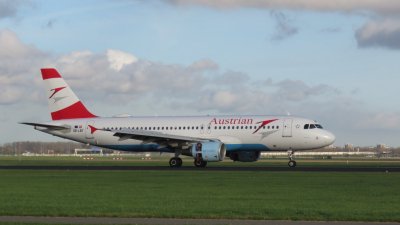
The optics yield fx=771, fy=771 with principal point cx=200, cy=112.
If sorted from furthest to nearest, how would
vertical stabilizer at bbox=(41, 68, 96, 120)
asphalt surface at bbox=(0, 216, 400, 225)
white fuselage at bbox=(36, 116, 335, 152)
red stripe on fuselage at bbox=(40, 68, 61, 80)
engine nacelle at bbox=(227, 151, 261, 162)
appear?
1. red stripe on fuselage at bbox=(40, 68, 61, 80)
2. vertical stabilizer at bbox=(41, 68, 96, 120)
3. engine nacelle at bbox=(227, 151, 261, 162)
4. white fuselage at bbox=(36, 116, 335, 152)
5. asphalt surface at bbox=(0, 216, 400, 225)

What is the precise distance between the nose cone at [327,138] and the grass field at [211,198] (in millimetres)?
22486

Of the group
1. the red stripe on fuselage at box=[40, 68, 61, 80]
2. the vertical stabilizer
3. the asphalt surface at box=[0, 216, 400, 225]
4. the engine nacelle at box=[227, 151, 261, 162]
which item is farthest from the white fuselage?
the asphalt surface at box=[0, 216, 400, 225]

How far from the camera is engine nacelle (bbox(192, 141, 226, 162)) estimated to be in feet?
194

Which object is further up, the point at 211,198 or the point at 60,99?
the point at 60,99

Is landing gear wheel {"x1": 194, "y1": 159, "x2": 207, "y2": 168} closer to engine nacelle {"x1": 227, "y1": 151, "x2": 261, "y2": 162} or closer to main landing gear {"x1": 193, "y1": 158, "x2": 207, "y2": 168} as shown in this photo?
main landing gear {"x1": 193, "y1": 158, "x2": 207, "y2": 168}

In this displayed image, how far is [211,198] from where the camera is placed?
27.8 metres

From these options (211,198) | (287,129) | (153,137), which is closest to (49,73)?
(153,137)

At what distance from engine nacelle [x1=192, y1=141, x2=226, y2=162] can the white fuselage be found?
8.64 ft

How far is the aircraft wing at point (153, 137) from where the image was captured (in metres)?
61.6

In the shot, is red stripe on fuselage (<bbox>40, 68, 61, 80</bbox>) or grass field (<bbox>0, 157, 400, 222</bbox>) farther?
red stripe on fuselage (<bbox>40, 68, 61, 80</bbox>)

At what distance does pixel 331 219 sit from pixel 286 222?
1494mm

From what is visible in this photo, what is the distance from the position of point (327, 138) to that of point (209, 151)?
32.8 feet

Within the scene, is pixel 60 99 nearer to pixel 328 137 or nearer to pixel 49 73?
pixel 49 73

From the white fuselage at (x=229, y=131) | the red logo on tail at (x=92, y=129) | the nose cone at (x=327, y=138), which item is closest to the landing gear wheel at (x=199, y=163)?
the white fuselage at (x=229, y=131)
